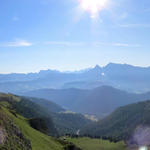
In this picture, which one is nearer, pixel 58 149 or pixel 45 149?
pixel 45 149

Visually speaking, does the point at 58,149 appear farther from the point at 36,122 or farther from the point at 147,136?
the point at 147,136

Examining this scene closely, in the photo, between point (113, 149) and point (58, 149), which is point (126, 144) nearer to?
point (113, 149)

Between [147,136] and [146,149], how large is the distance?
4962 centimetres

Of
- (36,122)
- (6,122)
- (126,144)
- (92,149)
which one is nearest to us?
(6,122)

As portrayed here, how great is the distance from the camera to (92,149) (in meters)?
160

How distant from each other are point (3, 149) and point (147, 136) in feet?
623

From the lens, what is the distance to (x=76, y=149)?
8025cm

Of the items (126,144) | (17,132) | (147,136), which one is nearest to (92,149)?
(126,144)

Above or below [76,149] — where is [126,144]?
below

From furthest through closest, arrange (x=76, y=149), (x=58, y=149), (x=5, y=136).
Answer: (x=76, y=149) < (x=58, y=149) < (x=5, y=136)

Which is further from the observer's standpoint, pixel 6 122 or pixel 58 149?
pixel 58 149

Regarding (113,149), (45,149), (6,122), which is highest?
(6,122)

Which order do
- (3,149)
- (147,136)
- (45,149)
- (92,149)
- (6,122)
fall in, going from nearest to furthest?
(3,149) → (6,122) → (45,149) → (92,149) → (147,136)

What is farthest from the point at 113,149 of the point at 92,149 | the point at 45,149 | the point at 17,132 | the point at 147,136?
the point at 17,132
